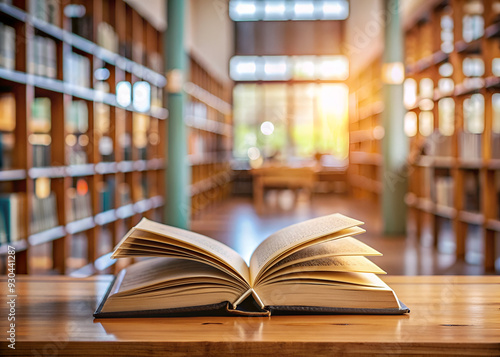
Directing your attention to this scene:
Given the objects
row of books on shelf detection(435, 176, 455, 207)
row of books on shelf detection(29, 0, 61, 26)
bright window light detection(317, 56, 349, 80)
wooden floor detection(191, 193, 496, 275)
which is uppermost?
bright window light detection(317, 56, 349, 80)

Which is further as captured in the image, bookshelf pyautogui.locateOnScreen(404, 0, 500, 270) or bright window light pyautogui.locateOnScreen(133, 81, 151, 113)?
bright window light pyautogui.locateOnScreen(133, 81, 151, 113)

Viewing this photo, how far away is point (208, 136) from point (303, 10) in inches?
205

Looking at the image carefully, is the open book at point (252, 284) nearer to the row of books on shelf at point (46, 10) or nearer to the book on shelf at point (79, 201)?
the row of books on shelf at point (46, 10)

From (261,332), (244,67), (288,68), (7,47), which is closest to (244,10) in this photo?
(244,67)

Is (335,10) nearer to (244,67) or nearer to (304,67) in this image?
(304,67)

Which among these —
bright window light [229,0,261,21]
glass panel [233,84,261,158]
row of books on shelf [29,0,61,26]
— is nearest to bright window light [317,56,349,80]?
glass panel [233,84,261,158]

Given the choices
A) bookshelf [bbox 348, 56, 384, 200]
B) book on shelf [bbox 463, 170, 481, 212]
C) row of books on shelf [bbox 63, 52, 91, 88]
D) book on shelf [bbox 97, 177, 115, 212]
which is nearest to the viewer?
row of books on shelf [bbox 63, 52, 91, 88]

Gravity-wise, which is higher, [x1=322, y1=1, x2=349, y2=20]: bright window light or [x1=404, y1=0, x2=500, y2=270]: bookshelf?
[x1=322, y1=1, x2=349, y2=20]: bright window light

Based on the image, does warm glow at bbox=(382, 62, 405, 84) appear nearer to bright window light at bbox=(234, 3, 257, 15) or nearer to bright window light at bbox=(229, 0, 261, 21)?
bright window light at bbox=(229, 0, 261, 21)

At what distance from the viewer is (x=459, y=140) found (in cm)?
489

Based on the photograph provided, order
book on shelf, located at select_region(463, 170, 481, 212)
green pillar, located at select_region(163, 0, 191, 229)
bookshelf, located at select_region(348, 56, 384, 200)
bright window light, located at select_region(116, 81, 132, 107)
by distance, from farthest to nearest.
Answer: bookshelf, located at select_region(348, 56, 384, 200)
green pillar, located at select_region(163, 0, 191, 229)
bright window light, located at select_region(116, 81, 132, 107)
book on shelf, located at select_region(463, 170, 481, 212)

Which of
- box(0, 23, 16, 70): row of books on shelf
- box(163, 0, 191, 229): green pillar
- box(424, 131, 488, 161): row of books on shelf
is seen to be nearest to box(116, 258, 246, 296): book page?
box(0, 23, 16, 70): row of books on shelf

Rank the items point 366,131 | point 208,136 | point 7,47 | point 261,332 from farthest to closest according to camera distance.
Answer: point 366,131, point 208,136, point 7,47, point 261,332

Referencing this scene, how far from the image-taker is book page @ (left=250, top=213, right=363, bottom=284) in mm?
1027
